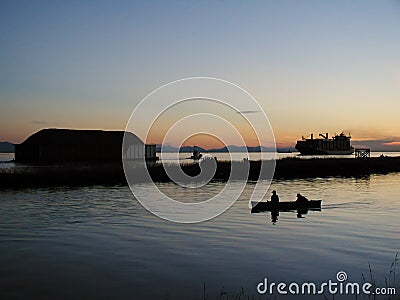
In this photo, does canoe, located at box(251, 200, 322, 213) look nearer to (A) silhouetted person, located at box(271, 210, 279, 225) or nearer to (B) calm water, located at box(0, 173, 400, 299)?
(A) silhouetted person, located at box(271, 210, 279, 225)

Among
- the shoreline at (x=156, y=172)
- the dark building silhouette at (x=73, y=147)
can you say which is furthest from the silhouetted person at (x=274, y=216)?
the dark building silhouette at (x=73, y=147)

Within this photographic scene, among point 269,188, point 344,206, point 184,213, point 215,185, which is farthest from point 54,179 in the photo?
point 344,206

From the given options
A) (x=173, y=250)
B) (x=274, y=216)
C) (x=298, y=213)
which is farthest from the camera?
(x=298, y=213)

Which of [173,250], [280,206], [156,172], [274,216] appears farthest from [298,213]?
[156,172]

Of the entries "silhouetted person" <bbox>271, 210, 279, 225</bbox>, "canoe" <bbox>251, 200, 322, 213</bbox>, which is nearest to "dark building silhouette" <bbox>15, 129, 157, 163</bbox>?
"canoe" <bbox>251, 200, 322, 213</bbox>

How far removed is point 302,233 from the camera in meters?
26.3

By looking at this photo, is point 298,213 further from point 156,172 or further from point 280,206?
point 156,172

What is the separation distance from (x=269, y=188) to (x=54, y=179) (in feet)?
88.7

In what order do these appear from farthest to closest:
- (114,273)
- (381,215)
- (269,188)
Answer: (269,188) → (381,215) → (114,273)

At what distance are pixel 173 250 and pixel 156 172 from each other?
52.0 metres

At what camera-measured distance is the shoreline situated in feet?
195

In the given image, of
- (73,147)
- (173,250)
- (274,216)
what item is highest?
(73,147)

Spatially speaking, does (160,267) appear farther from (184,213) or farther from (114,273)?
(184,213)

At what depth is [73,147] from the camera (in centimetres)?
9912
